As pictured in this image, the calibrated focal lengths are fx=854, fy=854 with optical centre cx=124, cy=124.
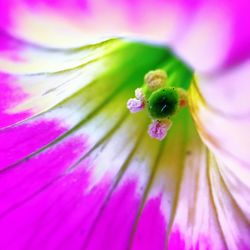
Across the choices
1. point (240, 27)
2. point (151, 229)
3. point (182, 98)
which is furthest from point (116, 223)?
point (240, 27)

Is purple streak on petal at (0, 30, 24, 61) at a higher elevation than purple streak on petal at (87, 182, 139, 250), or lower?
higher

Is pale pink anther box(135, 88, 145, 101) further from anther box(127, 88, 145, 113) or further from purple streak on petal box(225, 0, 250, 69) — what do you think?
purple streak on petal box(225, 0, 250, 69)

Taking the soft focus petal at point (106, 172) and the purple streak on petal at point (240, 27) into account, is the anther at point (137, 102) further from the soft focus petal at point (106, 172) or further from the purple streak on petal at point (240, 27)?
the purple streak on petal at point (240, 27)

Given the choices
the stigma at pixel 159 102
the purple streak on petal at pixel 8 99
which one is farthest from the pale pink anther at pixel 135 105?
the purple streak on petal at pixel 8 99

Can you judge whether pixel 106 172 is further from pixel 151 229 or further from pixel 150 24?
pixel 150 24

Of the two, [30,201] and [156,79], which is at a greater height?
[156,79]

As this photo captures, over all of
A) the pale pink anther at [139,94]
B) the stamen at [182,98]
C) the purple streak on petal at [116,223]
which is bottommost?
the purple streak on petal at [116,223]

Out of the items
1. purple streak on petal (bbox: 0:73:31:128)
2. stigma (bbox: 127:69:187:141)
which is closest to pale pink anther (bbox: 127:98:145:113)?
stigma (bbox: 127:69:187:141)
